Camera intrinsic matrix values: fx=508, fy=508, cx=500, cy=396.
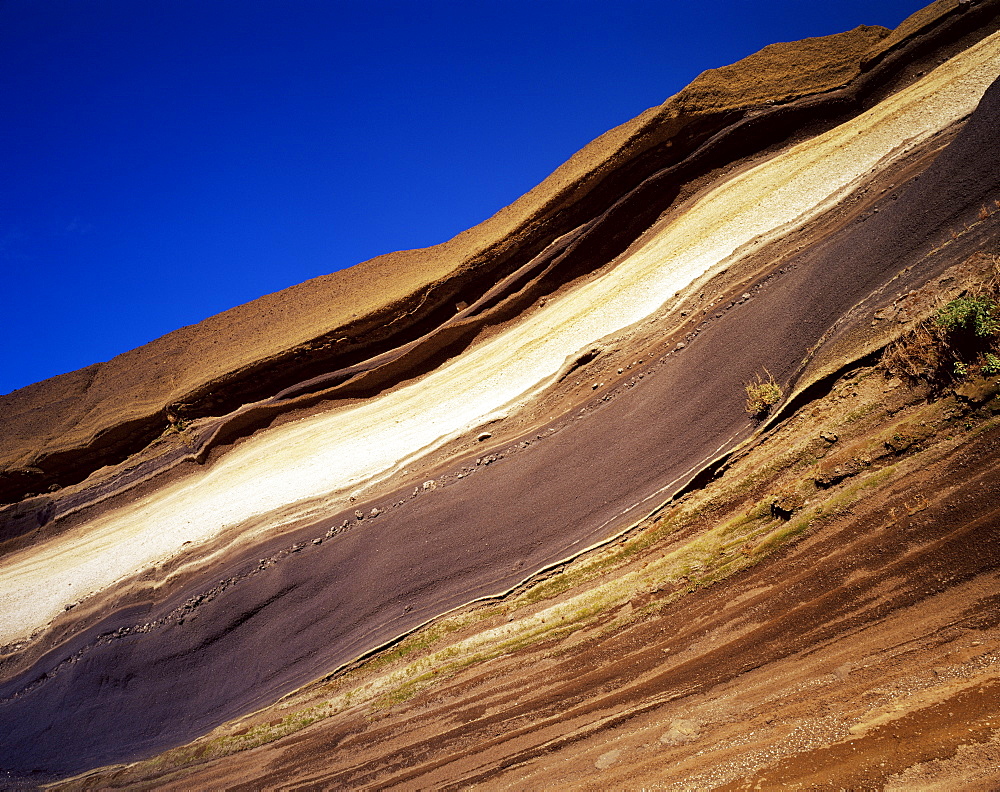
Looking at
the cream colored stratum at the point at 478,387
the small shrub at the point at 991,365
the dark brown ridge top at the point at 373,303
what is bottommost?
the small shrub at the point at 991,365

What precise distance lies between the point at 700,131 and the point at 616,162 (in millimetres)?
1634

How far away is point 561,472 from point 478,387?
2.83 meters

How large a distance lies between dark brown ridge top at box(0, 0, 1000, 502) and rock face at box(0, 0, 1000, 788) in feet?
0.25

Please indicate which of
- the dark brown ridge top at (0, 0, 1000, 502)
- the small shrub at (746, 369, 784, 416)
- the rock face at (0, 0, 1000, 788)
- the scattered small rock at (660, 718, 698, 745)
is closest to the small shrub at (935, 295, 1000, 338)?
the rock face at (0, 0, 1000, 788)

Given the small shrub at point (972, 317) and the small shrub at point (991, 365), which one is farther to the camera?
the small shrub at point (972, 317)

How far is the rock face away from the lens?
14.5 feet

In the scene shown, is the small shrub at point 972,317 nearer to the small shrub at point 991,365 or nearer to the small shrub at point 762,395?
the small shrub at point 991,365

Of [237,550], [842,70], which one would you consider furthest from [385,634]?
[842,70]

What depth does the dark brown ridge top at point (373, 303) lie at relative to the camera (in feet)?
30.4

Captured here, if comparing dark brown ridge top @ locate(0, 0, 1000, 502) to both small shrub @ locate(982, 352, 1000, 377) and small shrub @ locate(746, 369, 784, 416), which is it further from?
small shrub @ locate(982, 352, 1000, 377)

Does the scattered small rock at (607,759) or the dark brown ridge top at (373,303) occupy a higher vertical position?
the dark brown ridge top at (373,303)

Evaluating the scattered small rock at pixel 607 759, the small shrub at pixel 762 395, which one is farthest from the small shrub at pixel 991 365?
the scattered small rock at pixel 607 759

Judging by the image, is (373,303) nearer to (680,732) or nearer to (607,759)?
(607,759)

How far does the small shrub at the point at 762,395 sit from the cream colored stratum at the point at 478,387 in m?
2.43
